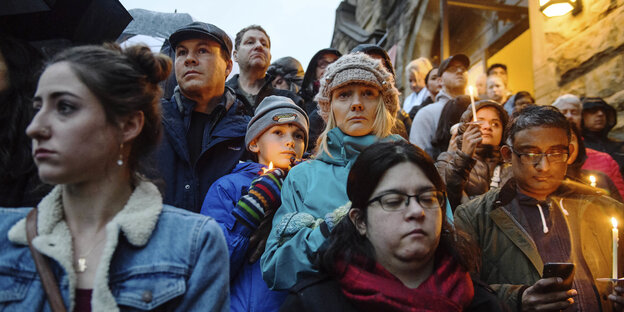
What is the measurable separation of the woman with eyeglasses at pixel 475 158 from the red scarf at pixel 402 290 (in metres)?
1.16

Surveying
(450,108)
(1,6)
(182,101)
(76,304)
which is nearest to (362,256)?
(76,304)

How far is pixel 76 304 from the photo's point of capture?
4.83 feet

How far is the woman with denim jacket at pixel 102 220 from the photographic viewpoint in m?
1.48

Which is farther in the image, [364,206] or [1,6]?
[1,6]

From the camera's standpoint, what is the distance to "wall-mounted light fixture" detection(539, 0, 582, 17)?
17.3 ft

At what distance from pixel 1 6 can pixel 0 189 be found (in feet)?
3.66

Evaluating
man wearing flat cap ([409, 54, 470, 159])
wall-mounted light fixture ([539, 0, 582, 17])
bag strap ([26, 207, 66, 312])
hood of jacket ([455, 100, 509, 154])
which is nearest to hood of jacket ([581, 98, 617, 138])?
wall-mounted light fixture ([539, 0, 582, 17])

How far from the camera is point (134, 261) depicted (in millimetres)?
1552

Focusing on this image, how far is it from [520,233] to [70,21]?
10.1 ft

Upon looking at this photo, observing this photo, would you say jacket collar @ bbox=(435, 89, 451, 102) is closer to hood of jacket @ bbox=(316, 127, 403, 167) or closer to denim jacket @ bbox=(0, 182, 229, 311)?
hood of jacket @ bbox=(316, 127, 403, 167)

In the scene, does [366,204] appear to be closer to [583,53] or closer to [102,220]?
[102,220]

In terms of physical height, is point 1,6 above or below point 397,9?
below

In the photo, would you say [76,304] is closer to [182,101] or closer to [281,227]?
[281,227]

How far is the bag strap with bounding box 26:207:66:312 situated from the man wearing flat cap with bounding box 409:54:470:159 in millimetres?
3510
